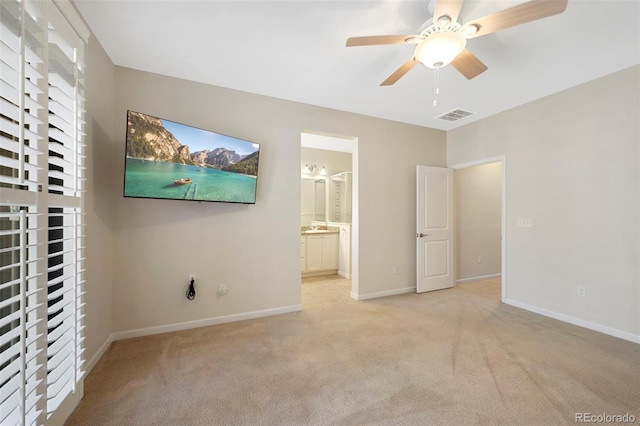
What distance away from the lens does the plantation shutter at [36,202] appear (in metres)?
1.08

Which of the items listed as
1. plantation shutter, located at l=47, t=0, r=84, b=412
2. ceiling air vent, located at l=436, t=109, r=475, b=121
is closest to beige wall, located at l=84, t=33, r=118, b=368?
plantation shutter, located at l=47, t=0, r=84, b=412

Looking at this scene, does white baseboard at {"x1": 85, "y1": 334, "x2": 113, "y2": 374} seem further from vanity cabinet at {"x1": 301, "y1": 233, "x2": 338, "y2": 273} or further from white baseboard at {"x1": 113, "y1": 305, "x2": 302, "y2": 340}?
vanity cabinet at {"x1": 301, "y1": 233, "x2": 338, "y2": 273}

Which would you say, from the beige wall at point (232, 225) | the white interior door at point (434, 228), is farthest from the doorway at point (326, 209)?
the white interior door at point (434, 228)

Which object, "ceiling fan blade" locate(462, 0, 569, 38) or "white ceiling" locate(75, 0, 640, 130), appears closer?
"ceiling fan blade" locate(462, 0, 569, 38)

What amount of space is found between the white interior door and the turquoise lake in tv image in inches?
106

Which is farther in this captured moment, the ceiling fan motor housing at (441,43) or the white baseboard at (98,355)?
the white baseboard at (98,355)

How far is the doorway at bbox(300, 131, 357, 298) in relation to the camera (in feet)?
16.7

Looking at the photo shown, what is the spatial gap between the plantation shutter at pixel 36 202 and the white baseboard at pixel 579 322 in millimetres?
4534

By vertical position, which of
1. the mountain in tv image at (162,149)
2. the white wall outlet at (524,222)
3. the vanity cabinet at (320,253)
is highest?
the mountain in tv image at (162,149)

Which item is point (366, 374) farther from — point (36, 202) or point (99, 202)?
point (99, 202)

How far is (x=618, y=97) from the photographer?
107 inches

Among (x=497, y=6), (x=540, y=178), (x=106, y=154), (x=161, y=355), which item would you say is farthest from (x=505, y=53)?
(x=161, y=355)

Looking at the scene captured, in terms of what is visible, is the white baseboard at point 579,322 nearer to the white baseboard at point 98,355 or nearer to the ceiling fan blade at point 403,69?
the ceiling fan blade at point 403,69

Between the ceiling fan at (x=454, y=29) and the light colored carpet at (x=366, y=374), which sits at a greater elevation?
the ceiling fan at (x=454, y=29)
